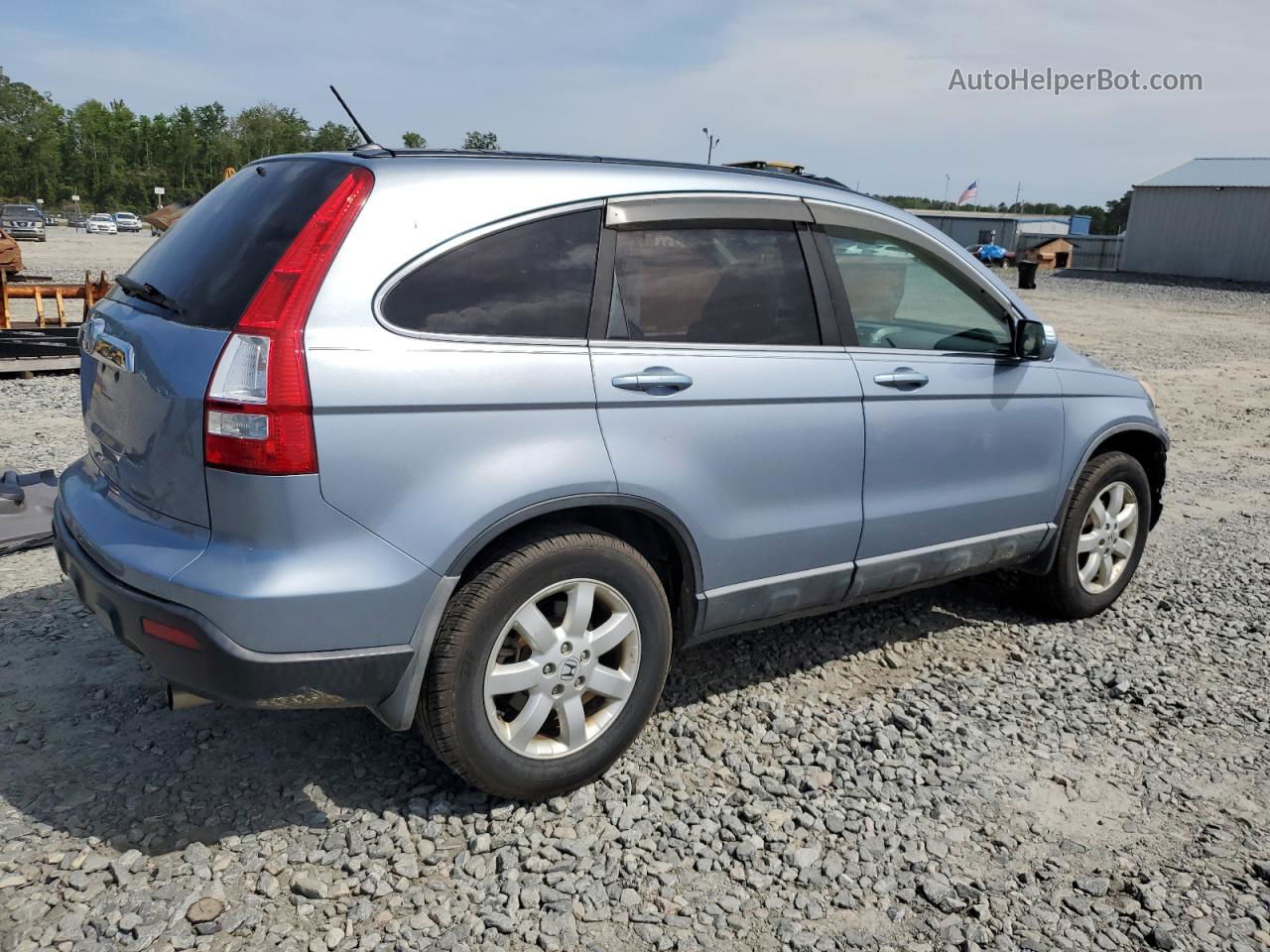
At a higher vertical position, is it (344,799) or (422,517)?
(422,517)

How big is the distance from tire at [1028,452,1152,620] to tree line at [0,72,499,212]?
102947 millimetres

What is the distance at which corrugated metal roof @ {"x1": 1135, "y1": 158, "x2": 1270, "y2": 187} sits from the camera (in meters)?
39.3

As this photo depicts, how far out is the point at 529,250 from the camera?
9.98 ft

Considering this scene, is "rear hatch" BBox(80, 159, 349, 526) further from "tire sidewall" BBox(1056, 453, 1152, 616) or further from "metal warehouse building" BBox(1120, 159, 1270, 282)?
"metal warehouse building" BBox(1120, 159, 1270, 282)

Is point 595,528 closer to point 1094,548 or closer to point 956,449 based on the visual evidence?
point 956,449

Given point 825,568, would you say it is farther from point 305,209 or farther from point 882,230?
point 305,209

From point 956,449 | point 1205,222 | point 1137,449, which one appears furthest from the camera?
point 1205,222

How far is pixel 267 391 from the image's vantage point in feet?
8.43

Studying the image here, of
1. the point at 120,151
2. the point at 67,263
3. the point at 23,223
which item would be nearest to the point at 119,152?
the point at 120,151

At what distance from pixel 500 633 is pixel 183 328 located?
1185 mm

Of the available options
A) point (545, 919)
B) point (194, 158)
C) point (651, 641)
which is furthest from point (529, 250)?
point (194, 158)

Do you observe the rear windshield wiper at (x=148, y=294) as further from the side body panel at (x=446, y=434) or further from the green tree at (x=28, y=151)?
the green tree at (x=28, y=151)

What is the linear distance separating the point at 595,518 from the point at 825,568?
98 cm

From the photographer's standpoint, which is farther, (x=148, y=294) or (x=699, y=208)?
(x=699, y=208)
